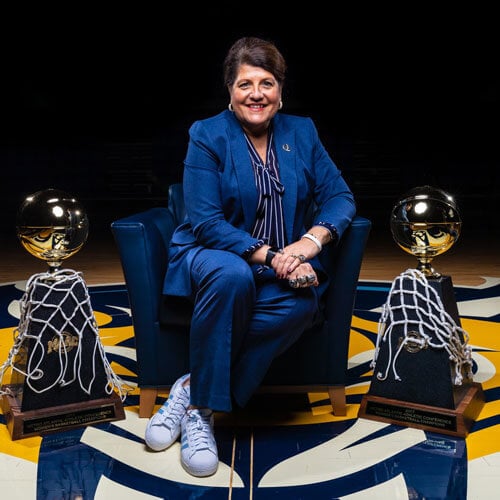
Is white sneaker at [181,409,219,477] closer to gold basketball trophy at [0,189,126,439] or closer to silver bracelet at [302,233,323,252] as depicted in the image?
gold basketball trophy at [0,189,126,439]

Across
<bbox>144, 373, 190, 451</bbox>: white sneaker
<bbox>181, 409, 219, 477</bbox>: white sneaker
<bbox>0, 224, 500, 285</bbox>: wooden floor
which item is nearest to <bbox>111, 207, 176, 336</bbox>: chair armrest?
<bbox>144, 373, 190, 451</bbox>: white sneaker

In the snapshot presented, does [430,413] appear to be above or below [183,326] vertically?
below

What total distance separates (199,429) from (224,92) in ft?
29.1

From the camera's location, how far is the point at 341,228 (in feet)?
Answer: 7.73

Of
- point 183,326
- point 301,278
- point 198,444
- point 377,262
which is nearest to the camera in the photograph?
point 198,444

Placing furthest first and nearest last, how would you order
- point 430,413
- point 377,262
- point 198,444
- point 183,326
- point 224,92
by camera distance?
point 224,92
point 377,262
point 183,326
point 430,413
point 198,444

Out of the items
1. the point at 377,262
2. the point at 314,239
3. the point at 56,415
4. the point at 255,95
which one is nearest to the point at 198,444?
the point at 56,415

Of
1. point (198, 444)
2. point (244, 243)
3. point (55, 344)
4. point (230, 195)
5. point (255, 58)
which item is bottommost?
point (198, 444)

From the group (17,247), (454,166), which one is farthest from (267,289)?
(454,166)

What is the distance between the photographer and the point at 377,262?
5.50 meters

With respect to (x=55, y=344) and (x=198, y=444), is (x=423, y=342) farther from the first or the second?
(x=55, y=344)

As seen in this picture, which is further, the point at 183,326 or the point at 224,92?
the point at 224,92

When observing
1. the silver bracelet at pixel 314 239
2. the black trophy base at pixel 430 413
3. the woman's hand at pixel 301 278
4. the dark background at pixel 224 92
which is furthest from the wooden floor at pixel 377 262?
the dark background at pixel 224 92

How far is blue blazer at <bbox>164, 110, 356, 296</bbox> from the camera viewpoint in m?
2.33
